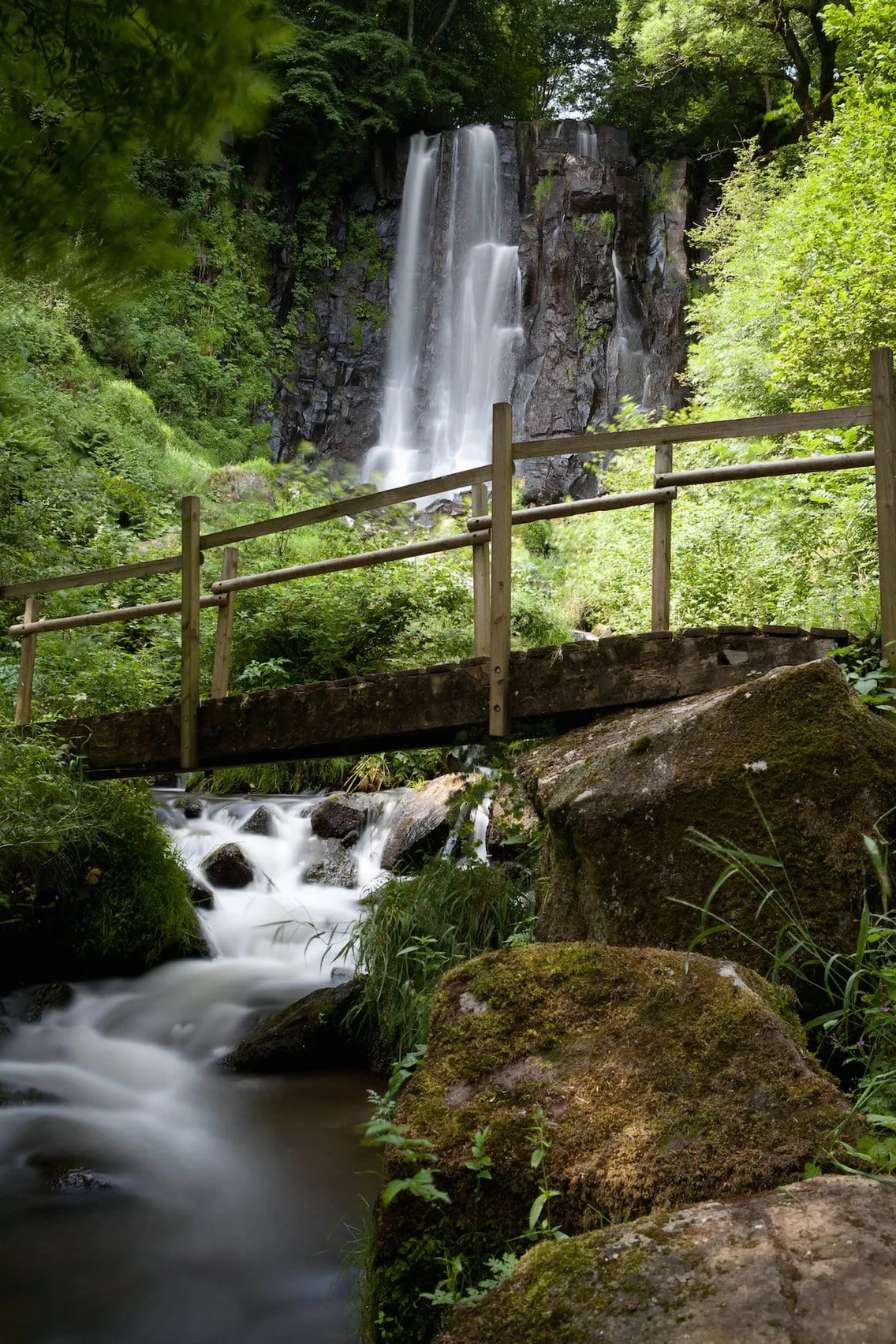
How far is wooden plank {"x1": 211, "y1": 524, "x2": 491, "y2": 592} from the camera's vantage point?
18.5ft

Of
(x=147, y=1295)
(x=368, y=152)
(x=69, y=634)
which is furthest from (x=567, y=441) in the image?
(x=368, y=152)

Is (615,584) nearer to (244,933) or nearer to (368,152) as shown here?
(244,933)

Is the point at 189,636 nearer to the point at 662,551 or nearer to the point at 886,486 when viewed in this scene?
the point at 662,551

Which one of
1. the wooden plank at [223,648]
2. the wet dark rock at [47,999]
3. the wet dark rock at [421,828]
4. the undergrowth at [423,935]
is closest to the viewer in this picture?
the undergrowth at [423,935]

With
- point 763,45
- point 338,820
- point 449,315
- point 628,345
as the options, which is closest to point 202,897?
point 338,820

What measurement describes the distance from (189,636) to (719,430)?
364cm

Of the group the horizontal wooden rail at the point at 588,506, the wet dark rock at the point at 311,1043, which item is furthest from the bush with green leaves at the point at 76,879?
the horizontal wooden rail at the point at 588,506

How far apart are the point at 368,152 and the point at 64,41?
81.0 ft

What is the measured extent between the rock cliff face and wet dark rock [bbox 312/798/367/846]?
12904 millimetres

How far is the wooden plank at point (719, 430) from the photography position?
4.69m

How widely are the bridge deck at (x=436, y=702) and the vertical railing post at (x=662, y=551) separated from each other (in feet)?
0.59

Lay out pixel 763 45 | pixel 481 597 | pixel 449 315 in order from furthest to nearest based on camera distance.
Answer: pixel 449 315
pixel 763 45
pixel 481 597

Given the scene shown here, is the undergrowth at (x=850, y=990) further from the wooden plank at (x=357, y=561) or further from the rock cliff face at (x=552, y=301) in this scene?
the rock cliff face at (x=552, y=301)

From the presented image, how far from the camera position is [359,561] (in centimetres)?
597
